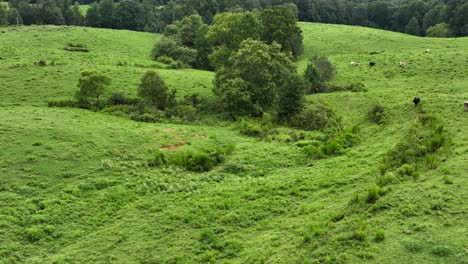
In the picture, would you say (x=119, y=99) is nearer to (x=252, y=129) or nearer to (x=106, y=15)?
(x=252, y=129)

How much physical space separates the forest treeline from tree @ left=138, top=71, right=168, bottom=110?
52.3 metres

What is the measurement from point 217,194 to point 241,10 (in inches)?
2955

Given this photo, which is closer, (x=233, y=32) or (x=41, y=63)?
(x=233, y=32)

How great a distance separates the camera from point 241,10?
315 ft

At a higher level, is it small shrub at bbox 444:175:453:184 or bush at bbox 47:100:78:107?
small shrub at bbox 444:175:453:184

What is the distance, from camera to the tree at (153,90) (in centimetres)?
4834

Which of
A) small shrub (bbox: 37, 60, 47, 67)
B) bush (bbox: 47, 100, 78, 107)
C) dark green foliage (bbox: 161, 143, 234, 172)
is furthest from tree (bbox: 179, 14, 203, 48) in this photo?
dark green foliage (bbox: 161, 143, 234, 172)

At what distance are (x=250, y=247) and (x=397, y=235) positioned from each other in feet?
23.1

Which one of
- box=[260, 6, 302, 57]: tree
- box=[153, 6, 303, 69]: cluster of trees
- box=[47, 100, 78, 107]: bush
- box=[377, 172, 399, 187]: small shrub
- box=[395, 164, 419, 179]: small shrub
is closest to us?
box=[377, 172, 399, 187]: small shrub

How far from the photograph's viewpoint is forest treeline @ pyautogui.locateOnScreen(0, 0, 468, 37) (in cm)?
9481

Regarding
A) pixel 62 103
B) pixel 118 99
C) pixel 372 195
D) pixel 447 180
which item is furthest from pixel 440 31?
pixel 372 195

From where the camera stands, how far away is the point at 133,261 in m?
22.0

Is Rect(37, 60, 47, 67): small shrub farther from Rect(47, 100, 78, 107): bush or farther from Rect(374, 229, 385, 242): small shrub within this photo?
Rect(374, 229, 385, 242): small shrub

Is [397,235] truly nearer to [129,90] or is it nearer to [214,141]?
[214,141]
